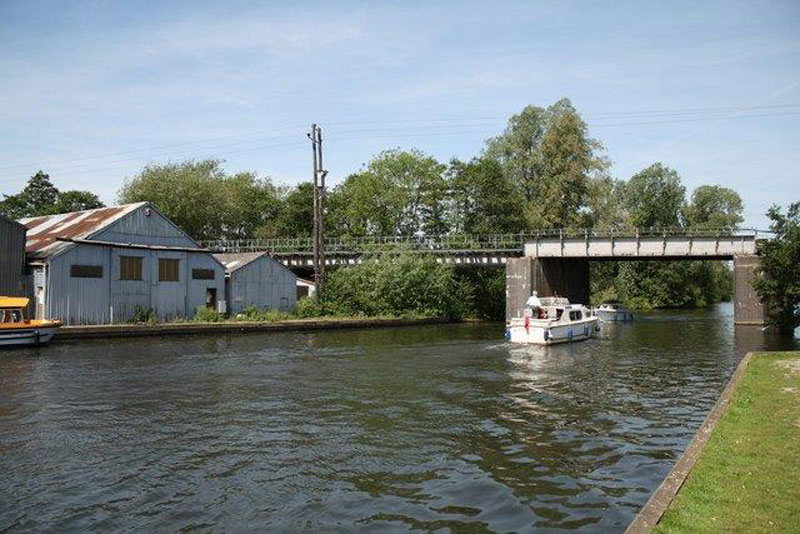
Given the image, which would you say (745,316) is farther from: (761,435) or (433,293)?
(761,435)

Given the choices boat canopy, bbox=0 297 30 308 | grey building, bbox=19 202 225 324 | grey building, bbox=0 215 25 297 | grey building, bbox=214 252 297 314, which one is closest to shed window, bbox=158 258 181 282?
grey building, bbox=19 202 225 324

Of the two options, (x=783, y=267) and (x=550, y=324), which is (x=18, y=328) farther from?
(x=783, y=267)

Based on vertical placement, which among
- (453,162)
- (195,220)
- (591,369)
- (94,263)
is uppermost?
(453,162)

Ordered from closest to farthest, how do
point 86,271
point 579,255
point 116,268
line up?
point 86,271 → point 116,268 → point 579,255

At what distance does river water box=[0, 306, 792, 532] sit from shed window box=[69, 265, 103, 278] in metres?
13.0

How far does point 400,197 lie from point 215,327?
46.4m

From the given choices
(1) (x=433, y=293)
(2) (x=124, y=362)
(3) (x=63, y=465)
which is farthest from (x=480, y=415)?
(1) (x=433, y=293)

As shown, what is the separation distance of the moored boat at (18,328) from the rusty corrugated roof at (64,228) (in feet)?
25.7

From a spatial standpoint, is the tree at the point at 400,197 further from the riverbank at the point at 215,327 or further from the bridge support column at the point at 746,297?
the bridge support column at the point at 746,297

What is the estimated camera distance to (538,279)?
62875 millimetres

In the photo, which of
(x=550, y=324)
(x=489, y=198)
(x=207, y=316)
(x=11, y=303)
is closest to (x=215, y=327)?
(x=207, y=316)

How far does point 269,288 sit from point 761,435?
48897 mm

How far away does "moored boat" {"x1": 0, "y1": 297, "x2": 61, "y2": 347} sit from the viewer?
111 feet

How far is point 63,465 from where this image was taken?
43.5 ft
